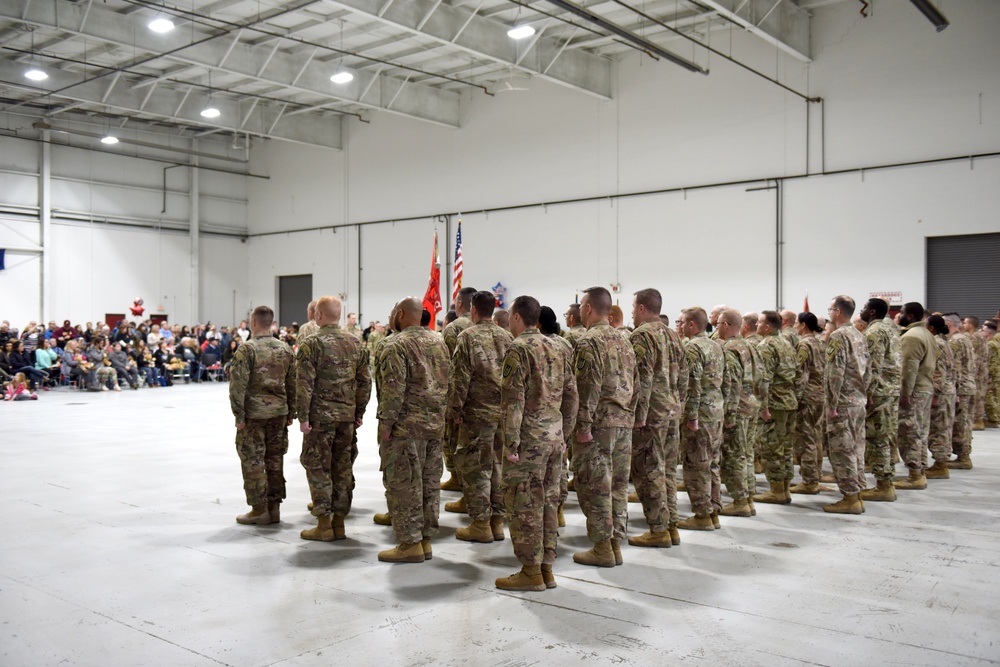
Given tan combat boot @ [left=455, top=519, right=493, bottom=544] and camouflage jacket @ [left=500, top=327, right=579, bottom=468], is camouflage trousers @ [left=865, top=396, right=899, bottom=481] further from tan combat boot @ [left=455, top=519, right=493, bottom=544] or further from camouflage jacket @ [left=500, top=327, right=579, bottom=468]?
camouflage jacket @ [left=500, top=327, right=579, bottom=468]

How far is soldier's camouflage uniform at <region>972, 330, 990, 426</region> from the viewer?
40.1 feet

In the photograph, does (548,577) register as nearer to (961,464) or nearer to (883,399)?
(883,399)

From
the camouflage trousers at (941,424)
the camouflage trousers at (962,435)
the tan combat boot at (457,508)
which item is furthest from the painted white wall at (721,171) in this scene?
the tan combat boot at (457,508)

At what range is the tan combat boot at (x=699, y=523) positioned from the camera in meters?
6.59

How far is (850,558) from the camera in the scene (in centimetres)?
578

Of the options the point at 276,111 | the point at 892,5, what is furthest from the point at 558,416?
the point at 276,111

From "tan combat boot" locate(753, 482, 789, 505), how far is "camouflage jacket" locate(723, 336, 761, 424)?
0.97 meters

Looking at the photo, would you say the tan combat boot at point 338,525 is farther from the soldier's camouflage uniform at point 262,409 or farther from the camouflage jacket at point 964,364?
the camouflage jacket at point 964,364

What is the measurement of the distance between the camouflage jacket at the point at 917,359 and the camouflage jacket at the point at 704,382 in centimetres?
285

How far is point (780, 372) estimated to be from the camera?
25.9 ft

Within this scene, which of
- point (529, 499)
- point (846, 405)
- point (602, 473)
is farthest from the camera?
point (846, 405)

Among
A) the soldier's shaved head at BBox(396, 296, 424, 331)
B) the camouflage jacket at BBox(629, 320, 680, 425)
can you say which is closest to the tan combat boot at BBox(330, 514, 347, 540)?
the soldier's shaved head at BBox(396, 296, 424, 331)

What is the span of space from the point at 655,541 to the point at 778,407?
2.54 meters

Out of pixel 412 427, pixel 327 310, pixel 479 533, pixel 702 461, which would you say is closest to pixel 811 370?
pixel 702 461
